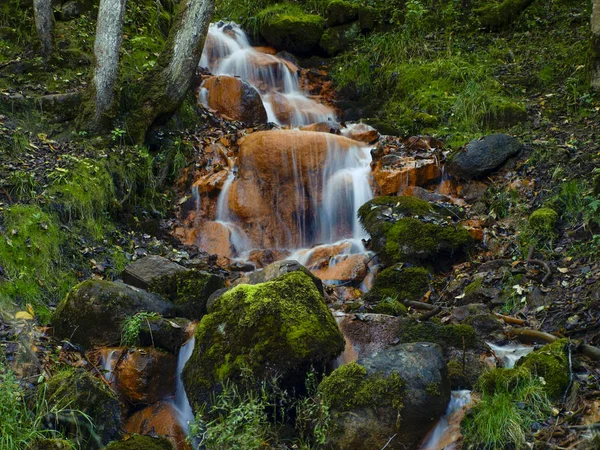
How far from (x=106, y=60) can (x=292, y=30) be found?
582cm

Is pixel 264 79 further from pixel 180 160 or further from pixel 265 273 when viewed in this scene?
pixel 265 273

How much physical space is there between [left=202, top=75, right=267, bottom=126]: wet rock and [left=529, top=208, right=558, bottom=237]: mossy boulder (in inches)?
229

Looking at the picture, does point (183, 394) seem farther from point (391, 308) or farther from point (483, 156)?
point (483, 156)

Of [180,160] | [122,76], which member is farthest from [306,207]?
[122,76]

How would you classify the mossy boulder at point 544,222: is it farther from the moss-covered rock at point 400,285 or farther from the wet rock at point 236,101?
the wet rock at point 236,101

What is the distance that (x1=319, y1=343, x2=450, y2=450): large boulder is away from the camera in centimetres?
467

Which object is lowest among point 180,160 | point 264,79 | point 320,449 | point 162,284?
point 320,449

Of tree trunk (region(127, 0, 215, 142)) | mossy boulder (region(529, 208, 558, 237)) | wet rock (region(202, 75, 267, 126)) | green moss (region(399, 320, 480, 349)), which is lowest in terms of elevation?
green moss (region(399, 320, 480, 349))

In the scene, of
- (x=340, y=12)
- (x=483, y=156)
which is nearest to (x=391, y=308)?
(x=483, y=156)

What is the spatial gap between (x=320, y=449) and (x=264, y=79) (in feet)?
32.8

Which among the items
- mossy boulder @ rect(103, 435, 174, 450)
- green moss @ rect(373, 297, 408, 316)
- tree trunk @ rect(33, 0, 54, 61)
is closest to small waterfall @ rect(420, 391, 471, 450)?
green moss @ rect(373, 297, 408, 316)

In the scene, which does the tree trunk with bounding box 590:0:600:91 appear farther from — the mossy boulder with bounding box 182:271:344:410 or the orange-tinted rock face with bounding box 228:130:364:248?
the mossy boulder with bounding box 182:271:344:410

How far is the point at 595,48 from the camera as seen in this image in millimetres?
9523

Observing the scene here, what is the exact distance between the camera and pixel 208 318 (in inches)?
223
